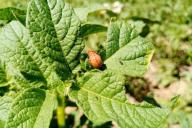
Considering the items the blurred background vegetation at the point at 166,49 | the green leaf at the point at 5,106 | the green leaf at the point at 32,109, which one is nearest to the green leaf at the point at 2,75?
the green leaf at the point at 5,106

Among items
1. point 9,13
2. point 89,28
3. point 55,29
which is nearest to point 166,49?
point 89,28

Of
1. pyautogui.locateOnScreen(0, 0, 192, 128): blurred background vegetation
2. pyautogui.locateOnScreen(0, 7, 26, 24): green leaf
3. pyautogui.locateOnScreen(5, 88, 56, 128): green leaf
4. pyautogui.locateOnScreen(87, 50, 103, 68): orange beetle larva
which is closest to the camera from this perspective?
pyautogui.locateOnScreen(5, 88, 56, 128): green leaf

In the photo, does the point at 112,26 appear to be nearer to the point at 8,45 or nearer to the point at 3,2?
the point at 8,45

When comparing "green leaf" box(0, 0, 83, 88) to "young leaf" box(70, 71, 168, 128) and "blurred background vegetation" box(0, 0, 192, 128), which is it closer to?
"young leaf" box(70, 71, 168, 128)

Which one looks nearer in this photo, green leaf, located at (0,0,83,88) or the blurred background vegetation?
green leaf, located at (0,0,83,88)

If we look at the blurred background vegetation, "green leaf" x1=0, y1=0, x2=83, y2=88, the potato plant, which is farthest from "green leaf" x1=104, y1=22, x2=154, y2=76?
the blurred background vegetation

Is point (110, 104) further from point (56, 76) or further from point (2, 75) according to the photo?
point (2, 75)

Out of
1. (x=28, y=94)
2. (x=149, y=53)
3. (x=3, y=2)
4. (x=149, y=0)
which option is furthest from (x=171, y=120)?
(x=3, y=2)
